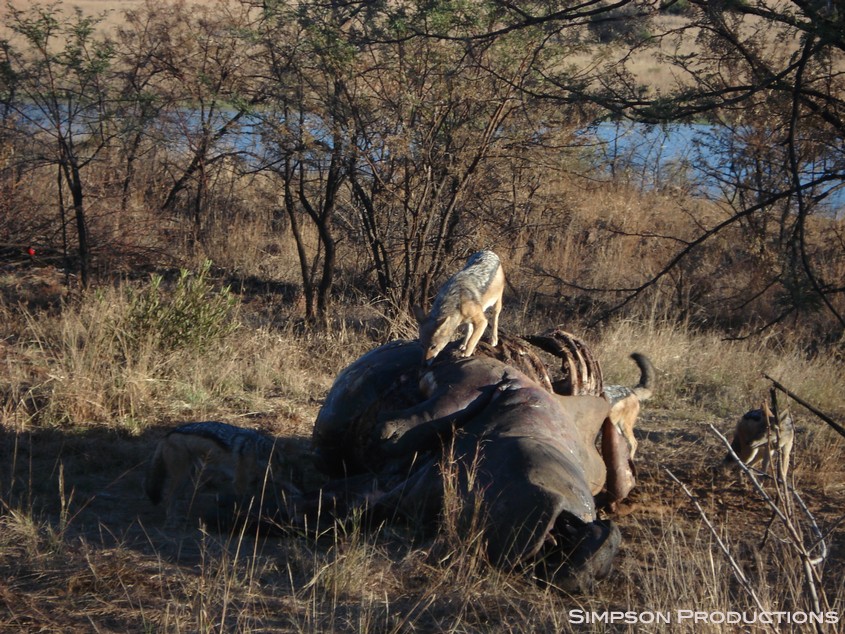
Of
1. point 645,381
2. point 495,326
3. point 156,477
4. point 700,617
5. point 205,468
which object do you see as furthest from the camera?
point 645,381

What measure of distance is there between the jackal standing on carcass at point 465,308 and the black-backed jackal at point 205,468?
3.66ft

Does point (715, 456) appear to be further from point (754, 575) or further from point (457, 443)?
point (457, 443)

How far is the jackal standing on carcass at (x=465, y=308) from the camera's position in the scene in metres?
5.72

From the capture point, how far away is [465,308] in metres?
6.02

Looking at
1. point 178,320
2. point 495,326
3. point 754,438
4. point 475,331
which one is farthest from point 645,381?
point 178,320

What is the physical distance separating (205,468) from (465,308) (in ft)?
6.24

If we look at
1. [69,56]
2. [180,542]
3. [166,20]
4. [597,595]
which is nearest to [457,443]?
[597,595]

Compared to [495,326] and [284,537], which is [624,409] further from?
[284,537]

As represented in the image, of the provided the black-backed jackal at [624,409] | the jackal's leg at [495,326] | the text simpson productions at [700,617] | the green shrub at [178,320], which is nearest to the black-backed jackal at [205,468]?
the jackal's leg at [495,326]

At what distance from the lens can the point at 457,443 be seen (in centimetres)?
471

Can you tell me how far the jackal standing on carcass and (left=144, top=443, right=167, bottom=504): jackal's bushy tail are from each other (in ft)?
5.11

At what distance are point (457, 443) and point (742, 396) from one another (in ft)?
15.4

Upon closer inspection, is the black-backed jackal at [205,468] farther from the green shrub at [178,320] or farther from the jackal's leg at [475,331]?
the green shrub at [178,320]

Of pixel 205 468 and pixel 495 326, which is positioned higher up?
pixel 495 326
